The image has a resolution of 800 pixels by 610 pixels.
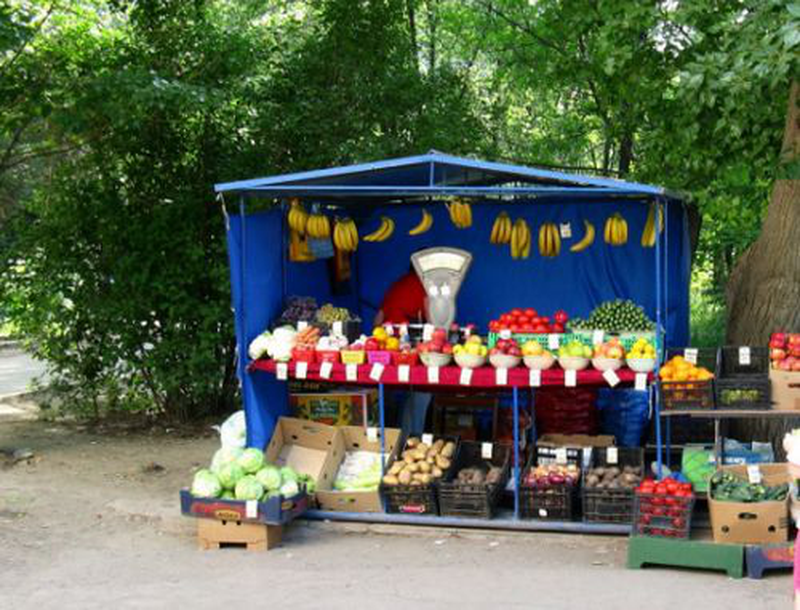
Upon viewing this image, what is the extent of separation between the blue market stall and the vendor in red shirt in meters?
0.55

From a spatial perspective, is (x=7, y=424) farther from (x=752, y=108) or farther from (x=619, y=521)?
(x=752, y=108)

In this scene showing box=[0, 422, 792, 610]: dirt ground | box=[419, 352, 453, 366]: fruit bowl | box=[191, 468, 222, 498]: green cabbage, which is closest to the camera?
box=[0, 422, 792, 610]: dirt ground

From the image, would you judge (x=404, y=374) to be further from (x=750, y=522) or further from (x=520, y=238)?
(x=750, y=522)

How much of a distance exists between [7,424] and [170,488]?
4.33 meters

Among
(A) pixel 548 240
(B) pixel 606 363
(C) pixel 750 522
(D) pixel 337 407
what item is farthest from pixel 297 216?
(C) pixel 750 522

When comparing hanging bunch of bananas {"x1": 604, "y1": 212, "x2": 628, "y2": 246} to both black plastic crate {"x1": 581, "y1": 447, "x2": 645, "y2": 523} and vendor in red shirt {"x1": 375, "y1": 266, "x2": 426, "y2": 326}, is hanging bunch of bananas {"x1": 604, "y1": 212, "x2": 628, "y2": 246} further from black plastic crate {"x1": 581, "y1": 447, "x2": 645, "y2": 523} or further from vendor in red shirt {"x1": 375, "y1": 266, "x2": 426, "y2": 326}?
black plastic crate {"x1": 581, "y1": 447, "x2": 645, "y2": 523}

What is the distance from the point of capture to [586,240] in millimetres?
10969

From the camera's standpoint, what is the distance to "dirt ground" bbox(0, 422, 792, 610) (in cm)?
709

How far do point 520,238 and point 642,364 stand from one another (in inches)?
118

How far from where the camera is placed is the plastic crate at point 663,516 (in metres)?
7.77

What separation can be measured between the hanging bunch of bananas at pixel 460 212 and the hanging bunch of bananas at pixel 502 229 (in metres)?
0.28

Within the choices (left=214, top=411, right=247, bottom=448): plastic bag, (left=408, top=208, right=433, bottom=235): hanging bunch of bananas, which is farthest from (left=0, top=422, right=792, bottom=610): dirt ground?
(left=408, top=208, right=433, bottom=235): hanging bunch of bananas

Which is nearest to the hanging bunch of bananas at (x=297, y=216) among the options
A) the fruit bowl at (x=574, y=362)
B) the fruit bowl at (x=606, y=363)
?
the fruit bowl at (x=574, y=362)

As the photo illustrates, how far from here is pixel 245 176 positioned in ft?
42.0
